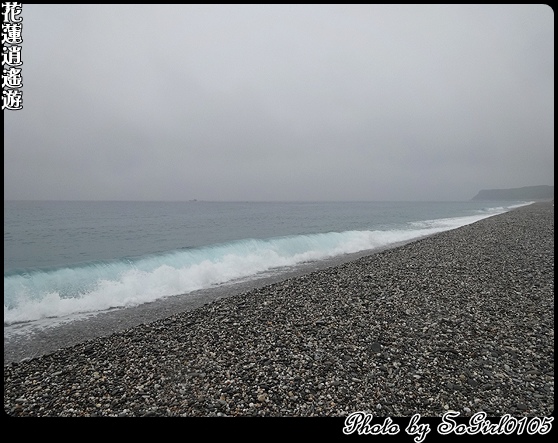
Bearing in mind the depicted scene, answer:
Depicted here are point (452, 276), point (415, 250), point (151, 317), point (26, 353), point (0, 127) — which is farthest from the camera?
point (415, 250)

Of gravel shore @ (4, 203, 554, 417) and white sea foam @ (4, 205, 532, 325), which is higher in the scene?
white sea foam @ (4, 205, 532, 325)

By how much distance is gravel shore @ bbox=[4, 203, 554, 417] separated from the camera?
436 centimetres

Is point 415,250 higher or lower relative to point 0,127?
lower

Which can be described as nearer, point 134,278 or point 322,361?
point 322,361

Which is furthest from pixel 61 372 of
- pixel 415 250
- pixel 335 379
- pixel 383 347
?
pixel 415 250

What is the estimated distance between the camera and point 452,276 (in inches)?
406

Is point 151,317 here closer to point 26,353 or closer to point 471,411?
point 26,353

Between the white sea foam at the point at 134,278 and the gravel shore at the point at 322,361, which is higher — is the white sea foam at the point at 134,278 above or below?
above

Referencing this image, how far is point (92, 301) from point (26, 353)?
3.85m

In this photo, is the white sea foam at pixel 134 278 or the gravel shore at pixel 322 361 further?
the white sea foam at pixel 134 278

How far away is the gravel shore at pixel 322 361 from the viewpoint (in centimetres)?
436

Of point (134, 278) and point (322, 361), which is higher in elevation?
point (134, 278)

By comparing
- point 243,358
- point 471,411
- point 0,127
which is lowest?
point 471,411

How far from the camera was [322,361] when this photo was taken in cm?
532
